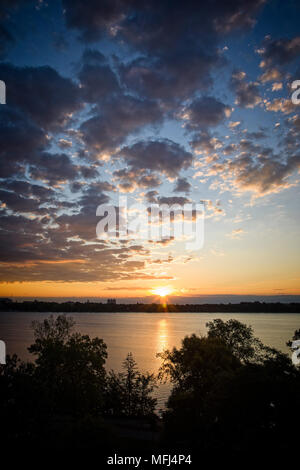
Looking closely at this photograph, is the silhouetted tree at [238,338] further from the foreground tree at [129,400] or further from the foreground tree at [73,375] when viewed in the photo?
the foreground tree at [73,375]

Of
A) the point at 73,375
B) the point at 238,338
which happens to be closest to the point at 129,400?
the point at 73,375

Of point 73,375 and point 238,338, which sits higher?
point 238,338

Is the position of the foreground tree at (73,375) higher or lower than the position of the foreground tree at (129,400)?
higher

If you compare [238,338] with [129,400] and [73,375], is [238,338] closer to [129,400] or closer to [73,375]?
[129,400]

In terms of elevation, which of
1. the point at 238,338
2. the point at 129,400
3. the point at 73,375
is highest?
the point at 238,338

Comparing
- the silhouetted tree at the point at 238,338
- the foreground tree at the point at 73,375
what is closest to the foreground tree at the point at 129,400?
the foreground tree at the point at 73,375

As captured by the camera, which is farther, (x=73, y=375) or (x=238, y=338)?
(x=238, y=338)

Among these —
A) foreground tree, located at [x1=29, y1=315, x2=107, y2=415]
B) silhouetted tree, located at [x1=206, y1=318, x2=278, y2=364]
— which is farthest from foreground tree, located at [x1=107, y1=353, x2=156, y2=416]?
silhouetted tree, located at [x1=206, y1=318, x2=278, y2=364]

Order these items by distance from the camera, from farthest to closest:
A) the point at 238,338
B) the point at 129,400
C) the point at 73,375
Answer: the point at 238,338, the point at 129,400, the point at 73,375

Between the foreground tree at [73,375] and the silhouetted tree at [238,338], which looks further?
the silhouetted tree at [238,338]

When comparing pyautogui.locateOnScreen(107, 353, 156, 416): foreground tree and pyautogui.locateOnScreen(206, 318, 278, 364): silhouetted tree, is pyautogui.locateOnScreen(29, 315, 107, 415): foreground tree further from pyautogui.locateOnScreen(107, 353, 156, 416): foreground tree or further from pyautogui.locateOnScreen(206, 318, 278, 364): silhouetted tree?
pyautogui.locateOnScreen(206, 318, 278, 364): silhouetted tree

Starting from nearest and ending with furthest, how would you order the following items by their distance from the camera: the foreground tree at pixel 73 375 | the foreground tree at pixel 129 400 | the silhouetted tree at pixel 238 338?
the foreground tree at pixel 73 375 < the foreground tree at pixel 129 400 < the silhouetted tree at pixel 238 338

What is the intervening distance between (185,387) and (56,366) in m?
15.2
